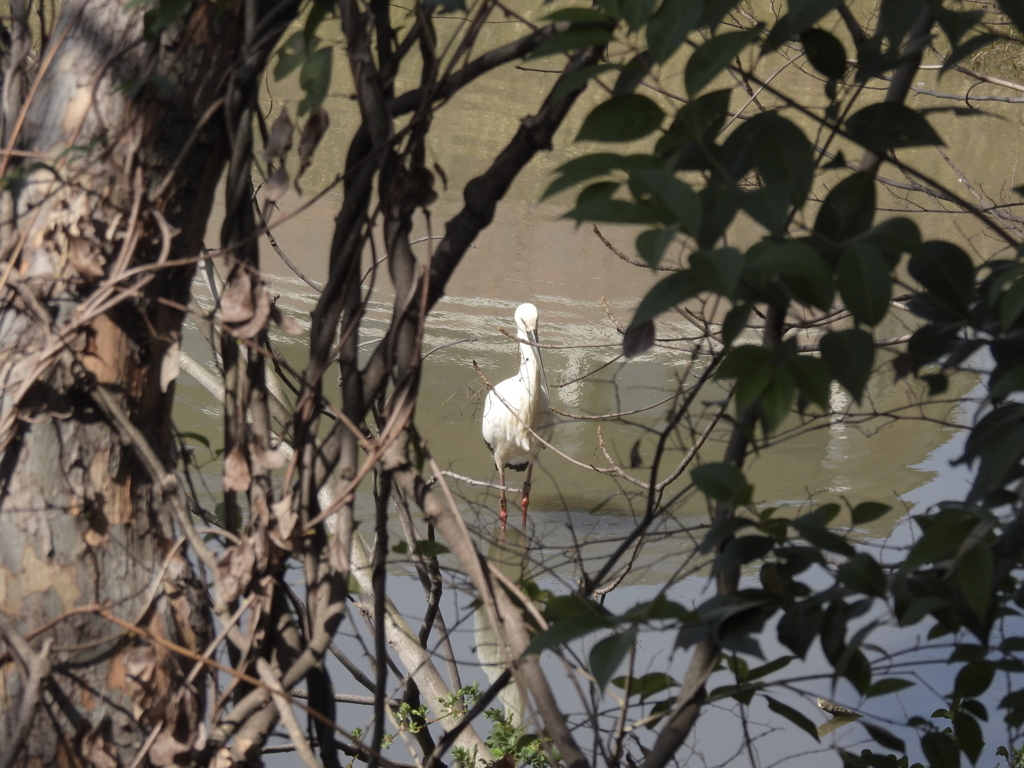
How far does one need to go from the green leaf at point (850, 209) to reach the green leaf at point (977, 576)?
0.23 meters

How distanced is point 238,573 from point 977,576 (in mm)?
627

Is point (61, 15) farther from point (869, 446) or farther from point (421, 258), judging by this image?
point (869, 446)

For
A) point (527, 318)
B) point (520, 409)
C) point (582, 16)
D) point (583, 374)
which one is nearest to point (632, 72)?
point (582, 16)

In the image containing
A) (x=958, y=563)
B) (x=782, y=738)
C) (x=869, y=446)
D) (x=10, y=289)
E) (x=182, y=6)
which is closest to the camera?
(x=958, y=563)

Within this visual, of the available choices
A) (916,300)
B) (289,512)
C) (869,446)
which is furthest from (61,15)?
(869,446)

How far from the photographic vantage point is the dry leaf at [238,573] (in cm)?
93

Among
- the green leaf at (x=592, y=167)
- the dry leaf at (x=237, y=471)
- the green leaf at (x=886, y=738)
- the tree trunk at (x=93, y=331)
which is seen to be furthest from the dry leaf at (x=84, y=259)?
the green leaf at (x=886, y=738)

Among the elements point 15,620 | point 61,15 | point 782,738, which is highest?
point 61,15

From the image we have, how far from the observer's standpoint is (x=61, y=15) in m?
0.92

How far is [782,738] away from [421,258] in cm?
182

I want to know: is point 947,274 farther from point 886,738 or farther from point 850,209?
point 886,738

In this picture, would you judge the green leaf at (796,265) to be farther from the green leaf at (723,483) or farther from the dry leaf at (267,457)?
the dry leaf at (267,457)

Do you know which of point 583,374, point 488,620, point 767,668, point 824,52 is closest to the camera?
point 824,52

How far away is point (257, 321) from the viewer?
0.92 meters
